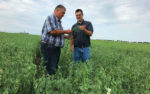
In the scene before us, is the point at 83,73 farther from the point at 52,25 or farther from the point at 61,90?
the point at 52,25

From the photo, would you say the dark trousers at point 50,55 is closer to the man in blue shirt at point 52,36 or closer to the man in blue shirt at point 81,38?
the man in blue shirt at point 52,36

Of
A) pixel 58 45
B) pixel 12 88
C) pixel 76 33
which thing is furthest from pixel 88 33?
pixel 12 88

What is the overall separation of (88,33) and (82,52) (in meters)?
0.63

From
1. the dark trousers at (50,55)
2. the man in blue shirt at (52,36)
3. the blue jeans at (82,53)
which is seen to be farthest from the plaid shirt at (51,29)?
the blue jeans at (82,53)

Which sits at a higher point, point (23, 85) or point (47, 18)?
point (47, 18)

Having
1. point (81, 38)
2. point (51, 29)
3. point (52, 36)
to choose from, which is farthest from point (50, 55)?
point (81, 38)

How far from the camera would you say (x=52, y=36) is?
3.55m

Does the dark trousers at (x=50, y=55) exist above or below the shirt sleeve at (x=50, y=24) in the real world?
below

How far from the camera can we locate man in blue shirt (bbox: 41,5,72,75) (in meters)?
3.47

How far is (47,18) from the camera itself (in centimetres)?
353

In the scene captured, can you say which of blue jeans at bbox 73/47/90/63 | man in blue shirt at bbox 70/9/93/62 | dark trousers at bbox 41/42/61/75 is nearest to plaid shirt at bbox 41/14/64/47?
dark trousers at bbox 41/42/61/75

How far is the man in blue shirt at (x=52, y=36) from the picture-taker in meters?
3.47

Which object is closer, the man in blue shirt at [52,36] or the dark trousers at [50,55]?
the man in blue shirt at [52,36]

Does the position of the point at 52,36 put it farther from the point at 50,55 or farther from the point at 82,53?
the point at 82,53
